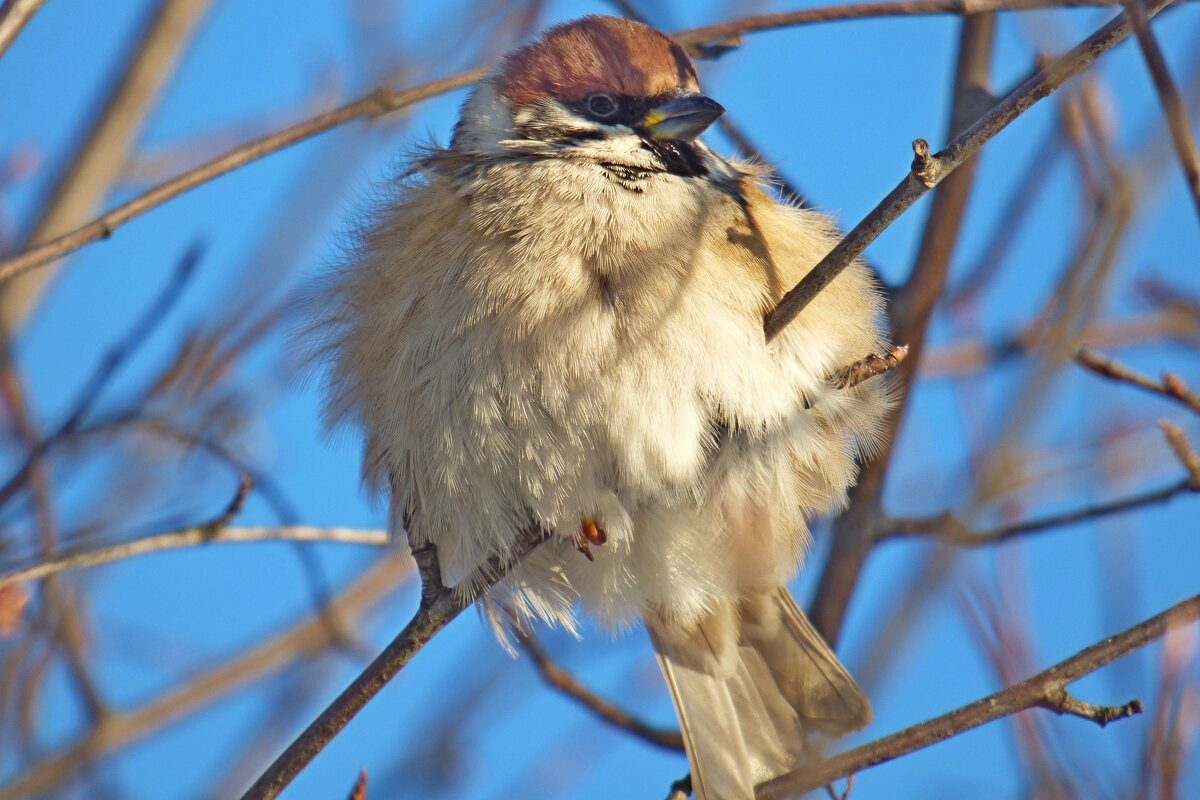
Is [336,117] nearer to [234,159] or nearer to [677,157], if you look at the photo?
[234,159]

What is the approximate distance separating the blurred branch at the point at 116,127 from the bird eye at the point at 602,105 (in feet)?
5.37

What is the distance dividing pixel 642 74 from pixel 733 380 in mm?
1033

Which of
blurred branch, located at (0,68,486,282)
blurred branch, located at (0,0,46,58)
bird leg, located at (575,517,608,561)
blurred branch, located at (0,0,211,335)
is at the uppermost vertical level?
blurred branch, located at (0,0,211,335)

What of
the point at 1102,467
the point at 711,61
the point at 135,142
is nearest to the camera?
the point at 1102,467

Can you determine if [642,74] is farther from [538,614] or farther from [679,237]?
[538,614]

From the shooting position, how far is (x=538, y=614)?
356 centimetres

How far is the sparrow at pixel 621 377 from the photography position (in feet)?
9.28

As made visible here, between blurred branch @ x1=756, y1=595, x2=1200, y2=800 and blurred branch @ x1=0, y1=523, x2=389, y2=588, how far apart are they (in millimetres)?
1547

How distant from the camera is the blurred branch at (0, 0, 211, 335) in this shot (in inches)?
160

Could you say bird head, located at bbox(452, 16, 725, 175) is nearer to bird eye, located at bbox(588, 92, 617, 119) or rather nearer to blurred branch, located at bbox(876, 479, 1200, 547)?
bird eye, located at bbox(588, 92, 617, 119)

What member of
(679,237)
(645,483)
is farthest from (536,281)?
(645,483)

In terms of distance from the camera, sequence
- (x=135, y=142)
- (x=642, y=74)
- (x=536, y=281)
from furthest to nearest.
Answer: (x=135, y=142), (x=642, y=74), (x=536, y=281)

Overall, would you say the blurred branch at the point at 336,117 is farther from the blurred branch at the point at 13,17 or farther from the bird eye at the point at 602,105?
the blurred branch at the point at 13,17

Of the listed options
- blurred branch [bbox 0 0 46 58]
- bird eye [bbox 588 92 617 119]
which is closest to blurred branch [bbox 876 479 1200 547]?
bird eye [bbox 588 92 617 119]
